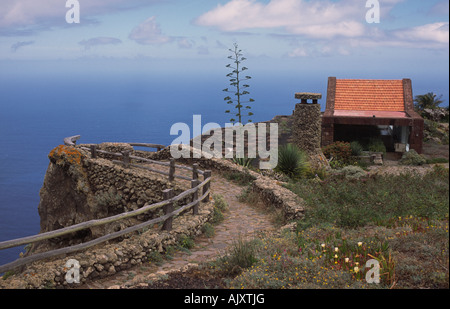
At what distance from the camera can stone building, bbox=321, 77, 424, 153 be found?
23.3 meters

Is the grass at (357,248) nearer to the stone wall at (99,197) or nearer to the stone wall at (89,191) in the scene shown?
the stone wall at (99,197)

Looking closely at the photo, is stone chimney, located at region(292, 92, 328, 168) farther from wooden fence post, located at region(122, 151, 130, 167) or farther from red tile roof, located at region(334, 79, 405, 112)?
wooden fence post, located at region(122, 151, 130, 167)

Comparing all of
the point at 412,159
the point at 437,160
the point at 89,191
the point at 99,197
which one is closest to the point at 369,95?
the point at 412,159

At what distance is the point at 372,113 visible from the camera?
24.7m

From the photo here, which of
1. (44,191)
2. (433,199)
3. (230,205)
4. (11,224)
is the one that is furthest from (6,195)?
(433,199)

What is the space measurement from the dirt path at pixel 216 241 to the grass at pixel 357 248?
38.7 inches

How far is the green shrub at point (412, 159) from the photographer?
68.9 feet

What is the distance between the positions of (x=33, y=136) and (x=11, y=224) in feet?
314

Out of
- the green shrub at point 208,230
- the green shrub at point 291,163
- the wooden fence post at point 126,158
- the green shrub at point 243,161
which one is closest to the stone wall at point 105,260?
the green shrub at point 208,230

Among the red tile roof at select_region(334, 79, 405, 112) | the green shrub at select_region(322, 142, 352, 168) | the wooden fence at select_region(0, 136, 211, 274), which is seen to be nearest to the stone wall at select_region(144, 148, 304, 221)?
the wooden fence at select_region(0, 136, 211, 274)

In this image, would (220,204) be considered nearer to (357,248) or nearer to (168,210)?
(168,210)

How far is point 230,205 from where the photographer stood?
1363 centimetres

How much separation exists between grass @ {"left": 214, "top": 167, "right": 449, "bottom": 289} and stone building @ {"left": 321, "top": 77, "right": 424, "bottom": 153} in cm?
1197

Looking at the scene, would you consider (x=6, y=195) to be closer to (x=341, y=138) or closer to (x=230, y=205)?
(x=341, y=138)
